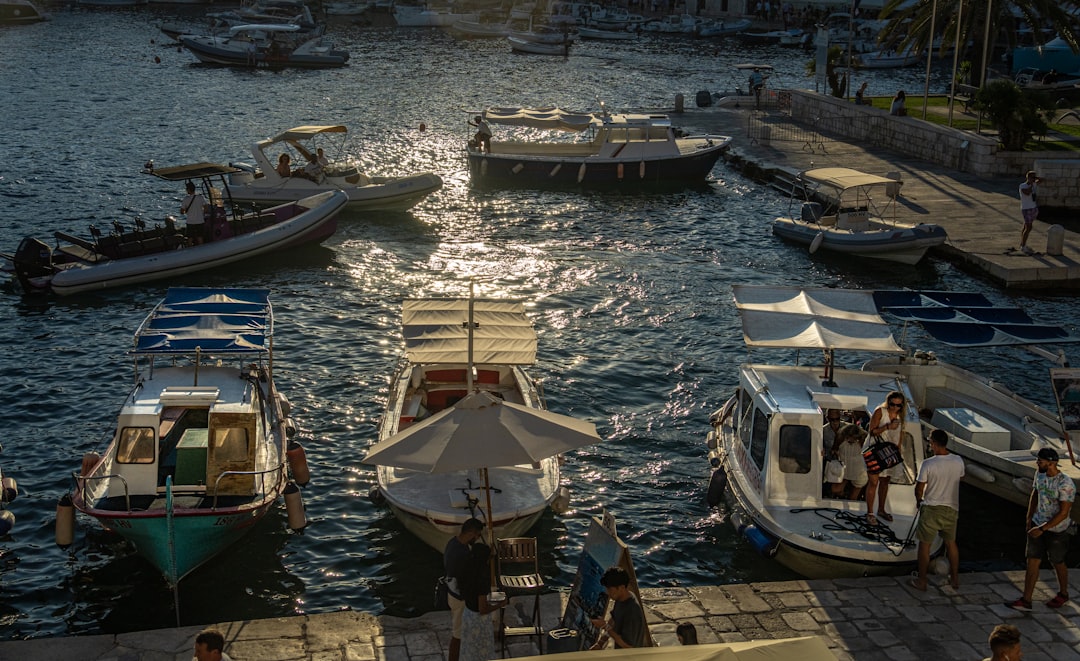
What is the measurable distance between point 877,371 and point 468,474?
7.66 m

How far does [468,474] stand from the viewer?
1616cm

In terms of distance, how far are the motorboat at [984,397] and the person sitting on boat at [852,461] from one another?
5.93ft

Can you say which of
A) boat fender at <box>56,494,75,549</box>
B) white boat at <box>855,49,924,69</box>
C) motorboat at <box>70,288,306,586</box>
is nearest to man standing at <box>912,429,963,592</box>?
motorboat at <box>70,288,306,586</box>

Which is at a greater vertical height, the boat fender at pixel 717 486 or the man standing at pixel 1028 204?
the man standing at pixel 1028 204

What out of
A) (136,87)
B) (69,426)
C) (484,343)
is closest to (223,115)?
(136,87)

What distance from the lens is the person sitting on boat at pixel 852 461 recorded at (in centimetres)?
1585

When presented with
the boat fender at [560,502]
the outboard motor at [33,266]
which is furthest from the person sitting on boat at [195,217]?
the boat fender at [560,502]

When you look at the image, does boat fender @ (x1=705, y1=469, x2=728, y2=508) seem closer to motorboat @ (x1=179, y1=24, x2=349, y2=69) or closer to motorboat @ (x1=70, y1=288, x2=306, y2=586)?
motorboat @ (x1=70, y1=288, x2=306, y2=586)

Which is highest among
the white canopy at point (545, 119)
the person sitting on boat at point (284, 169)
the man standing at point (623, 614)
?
the white canopy at point (545, 119)

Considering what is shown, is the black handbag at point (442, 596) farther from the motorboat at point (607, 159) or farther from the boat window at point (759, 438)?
the motorboat at point (607, 159)

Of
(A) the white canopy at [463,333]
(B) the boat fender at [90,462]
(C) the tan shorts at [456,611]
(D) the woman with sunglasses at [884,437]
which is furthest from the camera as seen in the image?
(A) the white canopy at [463,333]

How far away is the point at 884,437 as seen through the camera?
16.0 meters

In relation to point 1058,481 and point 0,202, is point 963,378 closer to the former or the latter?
point 1058,481

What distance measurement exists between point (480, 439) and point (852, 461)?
5549mm
